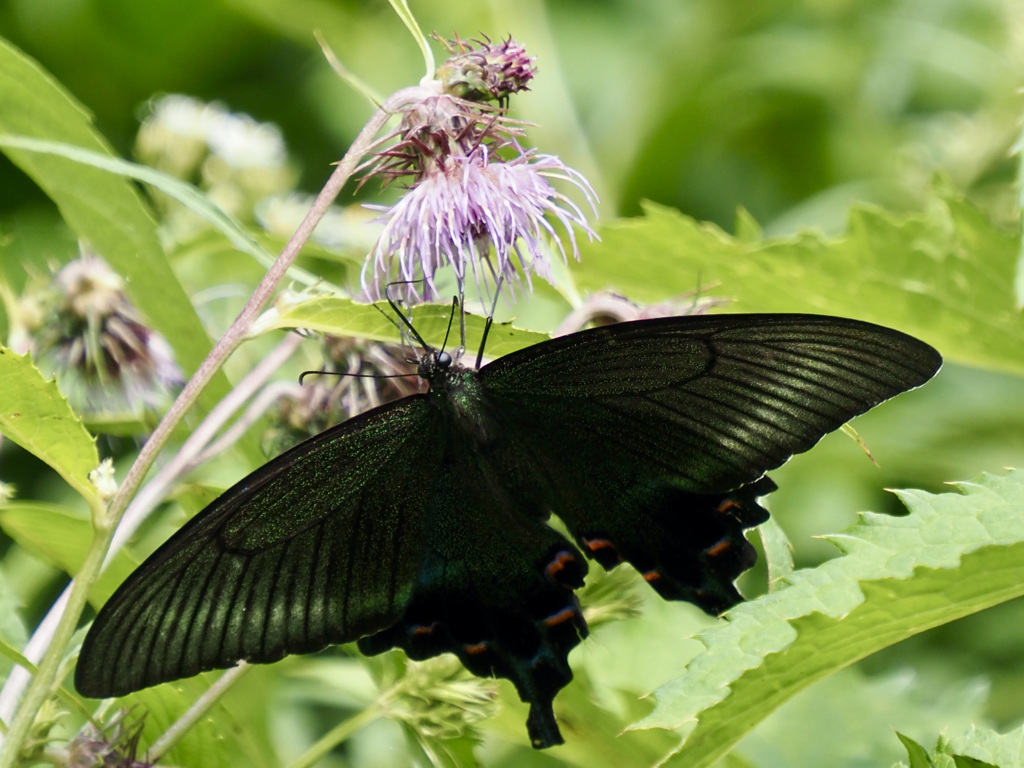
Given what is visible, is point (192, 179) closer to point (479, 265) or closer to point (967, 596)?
point (479, 265)

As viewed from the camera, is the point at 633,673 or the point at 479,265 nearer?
the point at 479,265

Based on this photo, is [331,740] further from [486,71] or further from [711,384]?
[486,71]

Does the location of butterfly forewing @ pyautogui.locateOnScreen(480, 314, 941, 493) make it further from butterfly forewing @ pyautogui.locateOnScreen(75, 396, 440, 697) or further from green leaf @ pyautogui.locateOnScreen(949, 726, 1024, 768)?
green leaf @ pyautogui.locateOnScreen(949, 726, 1024, 768)

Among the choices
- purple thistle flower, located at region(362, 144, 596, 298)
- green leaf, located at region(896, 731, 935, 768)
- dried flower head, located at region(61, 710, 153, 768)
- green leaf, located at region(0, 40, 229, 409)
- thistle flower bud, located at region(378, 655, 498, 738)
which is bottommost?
green leaf, located at region(896, 731, 935, 768)

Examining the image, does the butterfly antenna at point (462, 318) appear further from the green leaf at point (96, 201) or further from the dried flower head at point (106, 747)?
the dried flower head at point (106, 747)

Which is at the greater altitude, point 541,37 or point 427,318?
point 541,37

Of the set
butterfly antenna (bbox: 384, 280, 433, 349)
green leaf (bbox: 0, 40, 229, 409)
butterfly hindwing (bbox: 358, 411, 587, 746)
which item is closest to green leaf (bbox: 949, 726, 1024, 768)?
butterfly hindwing (bbox: 358, 411, 587, 746)

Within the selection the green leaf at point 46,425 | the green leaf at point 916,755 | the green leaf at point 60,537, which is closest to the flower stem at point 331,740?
the green leaf at point 60,537

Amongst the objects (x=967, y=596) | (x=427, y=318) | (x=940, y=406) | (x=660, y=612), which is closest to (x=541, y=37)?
(x=940, y=406)
